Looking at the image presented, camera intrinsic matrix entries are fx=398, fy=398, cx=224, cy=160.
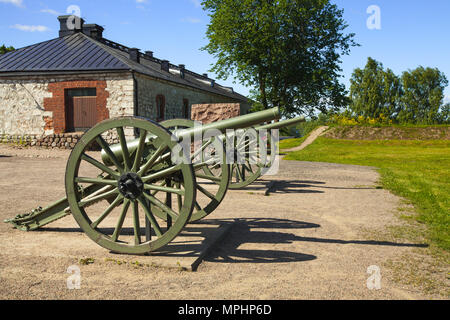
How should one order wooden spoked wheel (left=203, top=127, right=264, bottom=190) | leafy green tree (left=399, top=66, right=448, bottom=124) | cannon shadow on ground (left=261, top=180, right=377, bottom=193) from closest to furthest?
wooden spoked wheel (left=203, top=127, right=264, bottom=190), cannon shadow on ground (left=261, top=180, right=377, bottom=193), leafy green tree (left=399, top=66, right=448, bottom=124)

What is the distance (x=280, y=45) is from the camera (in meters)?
23.5

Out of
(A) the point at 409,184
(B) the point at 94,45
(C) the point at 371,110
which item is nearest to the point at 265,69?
(B) the point at 94,45

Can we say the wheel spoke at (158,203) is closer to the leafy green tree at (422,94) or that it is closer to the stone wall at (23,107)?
the stone wall at (23,107)

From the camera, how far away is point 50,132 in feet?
58.0

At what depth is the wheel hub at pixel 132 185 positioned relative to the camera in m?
3.47

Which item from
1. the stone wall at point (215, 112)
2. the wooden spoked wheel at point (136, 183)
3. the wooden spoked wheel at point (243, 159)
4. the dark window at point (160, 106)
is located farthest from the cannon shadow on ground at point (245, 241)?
the dark window at point (160, 106)

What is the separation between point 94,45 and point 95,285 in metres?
18.3

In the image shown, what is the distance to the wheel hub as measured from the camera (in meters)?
3.47

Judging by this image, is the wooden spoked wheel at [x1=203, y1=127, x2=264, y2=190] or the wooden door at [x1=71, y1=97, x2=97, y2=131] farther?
the wooden door at [x1=71, y1=97, x2=97, y2=131]

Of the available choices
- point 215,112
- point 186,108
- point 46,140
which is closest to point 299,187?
point 215,112

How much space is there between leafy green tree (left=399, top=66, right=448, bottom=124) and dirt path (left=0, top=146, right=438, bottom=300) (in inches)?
1886

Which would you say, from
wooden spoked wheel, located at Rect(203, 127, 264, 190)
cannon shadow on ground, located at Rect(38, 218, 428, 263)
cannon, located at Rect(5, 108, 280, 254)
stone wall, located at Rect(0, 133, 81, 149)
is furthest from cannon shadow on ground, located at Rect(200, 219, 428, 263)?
stone wall, located at Rect(0, 133, 81, 149)

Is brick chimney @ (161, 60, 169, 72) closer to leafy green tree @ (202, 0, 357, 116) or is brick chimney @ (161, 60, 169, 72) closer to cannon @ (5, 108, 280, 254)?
leafy green tree @ (202, 0, 357, 116)
